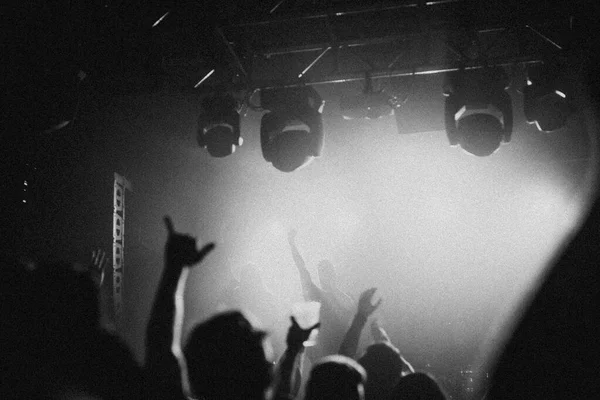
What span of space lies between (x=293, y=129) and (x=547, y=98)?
1754 millimetres

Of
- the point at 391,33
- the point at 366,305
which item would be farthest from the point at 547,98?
the point at 366,305

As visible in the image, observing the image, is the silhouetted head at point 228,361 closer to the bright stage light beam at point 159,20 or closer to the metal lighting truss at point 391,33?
the metal lighting truss at point 391,33

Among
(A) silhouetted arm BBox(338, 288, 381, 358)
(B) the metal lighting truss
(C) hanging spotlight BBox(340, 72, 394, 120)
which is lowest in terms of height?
(A) silhouetted arm BBox(338, 288, 381, 358)

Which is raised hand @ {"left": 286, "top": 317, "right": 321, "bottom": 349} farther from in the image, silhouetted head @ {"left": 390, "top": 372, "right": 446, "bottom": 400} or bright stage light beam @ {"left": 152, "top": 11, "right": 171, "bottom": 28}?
bright stage light beam @ {"left": 152, "top": 11, "right": 171, "bottom": 28}

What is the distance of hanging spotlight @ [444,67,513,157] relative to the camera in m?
3.40

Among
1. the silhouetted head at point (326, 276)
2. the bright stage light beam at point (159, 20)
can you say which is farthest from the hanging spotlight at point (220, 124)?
the silhouetted head at point (326, 276)

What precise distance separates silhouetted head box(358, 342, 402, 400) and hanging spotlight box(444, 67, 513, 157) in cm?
158

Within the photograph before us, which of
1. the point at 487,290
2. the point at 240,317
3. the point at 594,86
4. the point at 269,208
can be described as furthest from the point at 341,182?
the point at 240,317

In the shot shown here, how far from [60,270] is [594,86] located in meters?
4.38

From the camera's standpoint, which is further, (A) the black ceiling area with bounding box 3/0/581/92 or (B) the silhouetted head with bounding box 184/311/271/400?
(A) the black ceiling area with bounding box 3/0/581/92

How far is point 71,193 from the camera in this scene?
4055mm

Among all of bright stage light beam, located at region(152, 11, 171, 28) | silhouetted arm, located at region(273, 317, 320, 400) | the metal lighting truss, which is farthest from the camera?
bright stage light beam, located at region(152, 11, 171, 28)

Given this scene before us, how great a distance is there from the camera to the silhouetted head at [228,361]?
1.40m

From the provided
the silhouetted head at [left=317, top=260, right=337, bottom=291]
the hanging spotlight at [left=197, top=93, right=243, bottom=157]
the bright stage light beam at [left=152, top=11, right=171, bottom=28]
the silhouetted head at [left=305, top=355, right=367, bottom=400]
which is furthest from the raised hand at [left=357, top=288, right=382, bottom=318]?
the bright stage light beam at [left=152, top=11, right=171, bottom=28]
